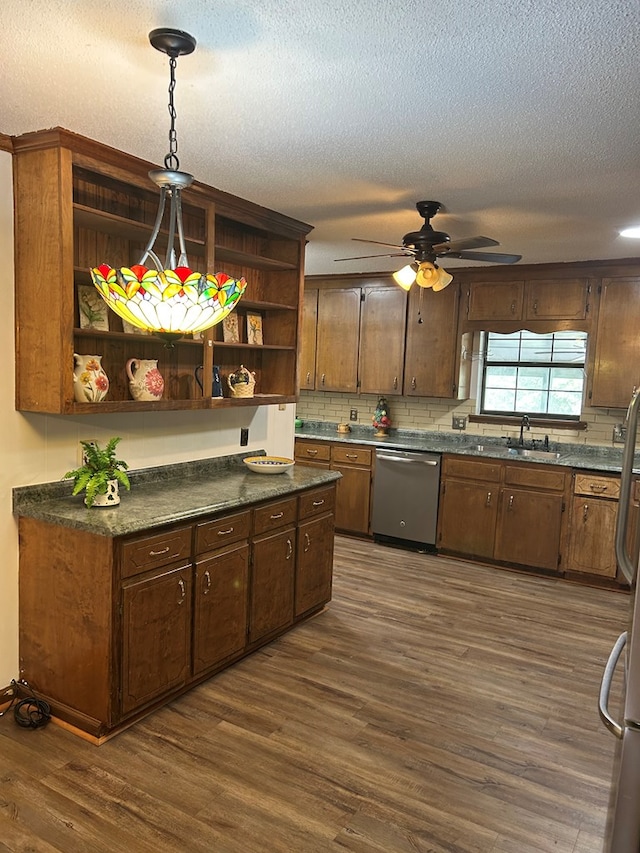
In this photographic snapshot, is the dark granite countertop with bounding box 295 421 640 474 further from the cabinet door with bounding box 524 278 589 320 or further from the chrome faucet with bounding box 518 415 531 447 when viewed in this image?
the cabinet door with bounding box 524 278 589 320

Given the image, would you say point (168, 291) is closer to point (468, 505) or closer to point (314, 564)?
point (314, 564)

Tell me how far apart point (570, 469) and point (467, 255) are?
6.82 ft

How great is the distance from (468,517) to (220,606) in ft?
8.77

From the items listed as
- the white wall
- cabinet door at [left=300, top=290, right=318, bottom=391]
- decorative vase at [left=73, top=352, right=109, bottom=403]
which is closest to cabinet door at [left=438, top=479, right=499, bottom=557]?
cabinet door at [left=300, top=290, right=318, bottom=391]

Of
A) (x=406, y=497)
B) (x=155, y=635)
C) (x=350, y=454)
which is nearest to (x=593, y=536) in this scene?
(x=406, y=497)

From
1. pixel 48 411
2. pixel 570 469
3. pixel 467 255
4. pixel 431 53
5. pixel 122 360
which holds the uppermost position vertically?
pixel 431 53

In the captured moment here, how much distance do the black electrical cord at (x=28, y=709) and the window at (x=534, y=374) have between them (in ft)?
13.8

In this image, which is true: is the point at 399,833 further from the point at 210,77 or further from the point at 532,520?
the point at 532,520

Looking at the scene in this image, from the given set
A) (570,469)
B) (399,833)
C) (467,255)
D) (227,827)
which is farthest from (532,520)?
(227,827)

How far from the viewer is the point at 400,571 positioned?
4867mm

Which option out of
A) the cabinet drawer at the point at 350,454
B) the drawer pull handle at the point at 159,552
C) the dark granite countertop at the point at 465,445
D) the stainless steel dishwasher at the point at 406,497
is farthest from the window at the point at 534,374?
the drawer pull handle at the point at 159,552

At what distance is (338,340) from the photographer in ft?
19.5

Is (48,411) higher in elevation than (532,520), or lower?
higher

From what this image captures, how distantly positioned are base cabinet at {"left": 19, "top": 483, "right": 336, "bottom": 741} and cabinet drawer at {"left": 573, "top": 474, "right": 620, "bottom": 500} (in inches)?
104
